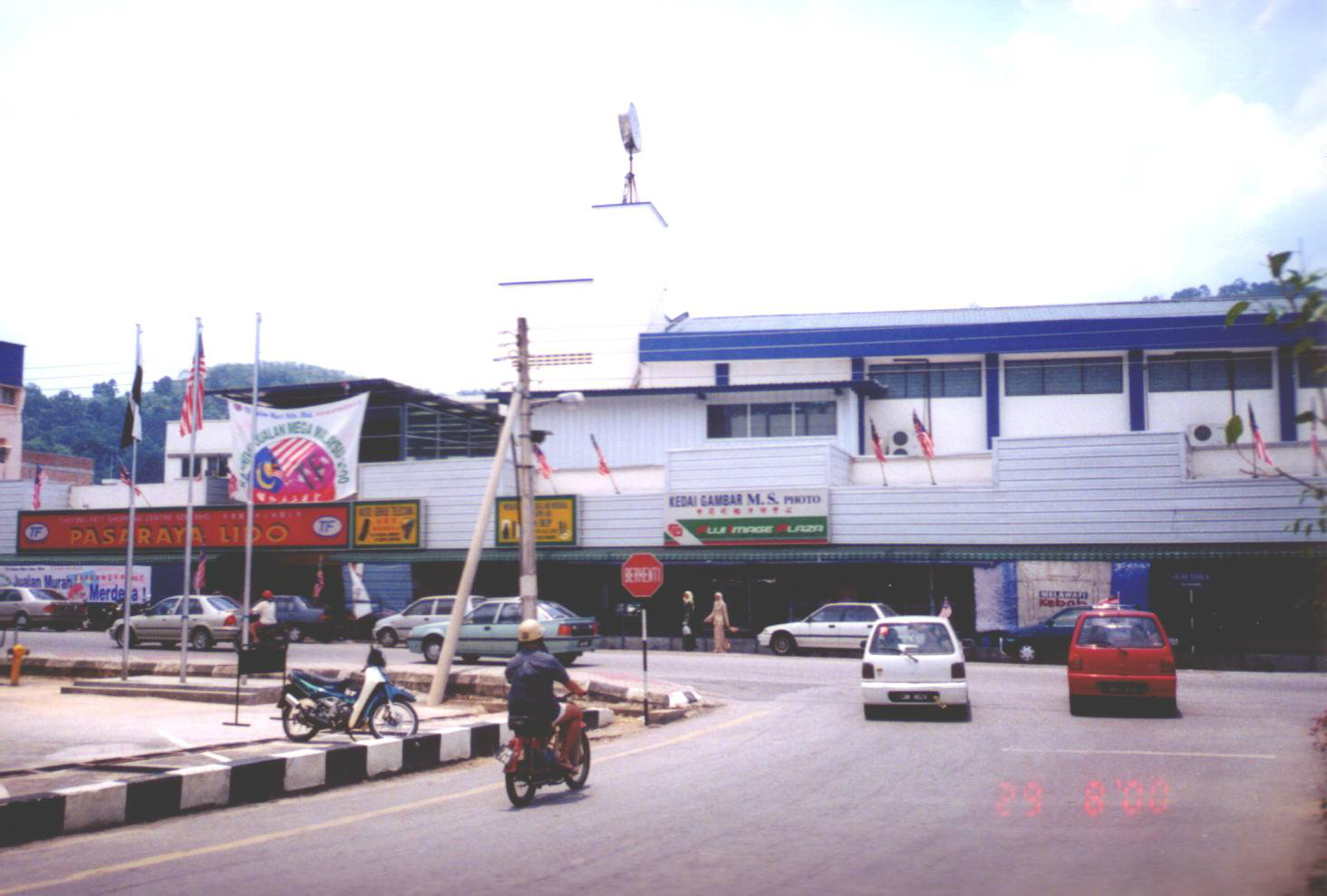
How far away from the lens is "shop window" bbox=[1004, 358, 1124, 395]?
42.9 metres

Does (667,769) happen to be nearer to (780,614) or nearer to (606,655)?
(606,655)

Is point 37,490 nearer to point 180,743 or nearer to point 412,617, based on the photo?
point 412,617

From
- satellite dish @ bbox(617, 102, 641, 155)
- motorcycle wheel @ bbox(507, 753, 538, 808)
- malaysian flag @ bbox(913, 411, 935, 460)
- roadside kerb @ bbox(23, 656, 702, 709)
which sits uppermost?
→ satellite dish @ bbox(617, 102, 641, 155)

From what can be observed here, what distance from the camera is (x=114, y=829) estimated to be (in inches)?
397

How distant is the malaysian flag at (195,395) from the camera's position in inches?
920

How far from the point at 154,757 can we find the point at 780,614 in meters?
26.9

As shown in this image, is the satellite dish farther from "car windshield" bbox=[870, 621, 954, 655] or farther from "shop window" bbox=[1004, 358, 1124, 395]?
"car windshield" bbox=[870, 621, 954, 655]

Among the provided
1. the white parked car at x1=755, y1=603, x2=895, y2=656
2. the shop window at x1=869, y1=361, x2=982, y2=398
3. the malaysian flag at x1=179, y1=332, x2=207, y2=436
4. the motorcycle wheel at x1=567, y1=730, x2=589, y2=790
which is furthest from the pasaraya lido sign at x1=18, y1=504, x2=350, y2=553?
the motorcycle wheel at x1=567, y1=730, x2=589, y2=790

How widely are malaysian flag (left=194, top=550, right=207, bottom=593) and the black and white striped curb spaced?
2979cm

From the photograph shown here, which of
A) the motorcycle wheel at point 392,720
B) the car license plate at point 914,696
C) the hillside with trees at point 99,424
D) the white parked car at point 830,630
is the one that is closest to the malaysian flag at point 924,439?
the white parked car at point 830,630

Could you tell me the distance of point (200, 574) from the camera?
4194cm

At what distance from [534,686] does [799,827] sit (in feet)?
9.30

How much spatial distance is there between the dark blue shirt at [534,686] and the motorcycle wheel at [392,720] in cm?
445

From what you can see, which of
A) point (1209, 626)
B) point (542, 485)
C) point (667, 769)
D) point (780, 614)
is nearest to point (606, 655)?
point (780, 614)
